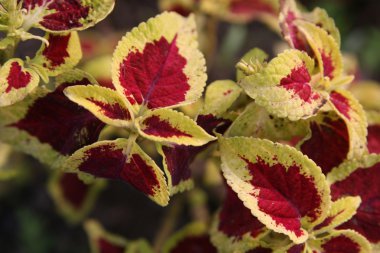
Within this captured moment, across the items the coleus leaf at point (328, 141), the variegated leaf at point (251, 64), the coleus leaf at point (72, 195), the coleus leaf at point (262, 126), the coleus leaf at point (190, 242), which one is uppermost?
the variegated leaf at point (251, 64)

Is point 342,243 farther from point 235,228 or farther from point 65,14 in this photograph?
point 65,14

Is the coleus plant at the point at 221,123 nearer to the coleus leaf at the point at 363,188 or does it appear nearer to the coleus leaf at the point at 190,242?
the coleus leaf at the point at 363,188

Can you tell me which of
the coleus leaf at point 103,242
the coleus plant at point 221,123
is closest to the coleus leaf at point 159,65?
the coleus plant at point 221,123

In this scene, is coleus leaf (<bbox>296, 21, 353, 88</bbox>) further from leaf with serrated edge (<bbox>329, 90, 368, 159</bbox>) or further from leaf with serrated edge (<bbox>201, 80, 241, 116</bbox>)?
leaf with serrated edge (<bbox>201, 80, 241, 116</bbox>)

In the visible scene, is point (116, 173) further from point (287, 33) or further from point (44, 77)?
point (287, 33)

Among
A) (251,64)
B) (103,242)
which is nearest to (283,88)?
(251,64)

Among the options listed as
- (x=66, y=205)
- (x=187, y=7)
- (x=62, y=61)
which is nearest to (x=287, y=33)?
(x=62, y=61)

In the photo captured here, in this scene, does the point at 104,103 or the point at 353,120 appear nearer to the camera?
the point at 104,103

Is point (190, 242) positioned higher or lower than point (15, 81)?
lower
